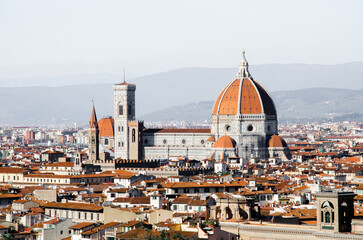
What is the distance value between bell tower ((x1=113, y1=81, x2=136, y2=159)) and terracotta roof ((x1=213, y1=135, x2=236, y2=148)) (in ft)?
43.7

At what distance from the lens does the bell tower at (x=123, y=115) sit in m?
131

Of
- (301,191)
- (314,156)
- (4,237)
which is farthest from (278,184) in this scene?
(314,156)

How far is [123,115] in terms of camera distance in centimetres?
13262

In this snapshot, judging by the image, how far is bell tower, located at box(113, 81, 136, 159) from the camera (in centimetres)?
13100

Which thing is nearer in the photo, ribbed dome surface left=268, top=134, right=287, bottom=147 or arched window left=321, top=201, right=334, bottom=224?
arched window left=321, top=201, right=334, bottom=224

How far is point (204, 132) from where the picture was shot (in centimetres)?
13075

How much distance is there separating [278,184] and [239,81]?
5578 cm

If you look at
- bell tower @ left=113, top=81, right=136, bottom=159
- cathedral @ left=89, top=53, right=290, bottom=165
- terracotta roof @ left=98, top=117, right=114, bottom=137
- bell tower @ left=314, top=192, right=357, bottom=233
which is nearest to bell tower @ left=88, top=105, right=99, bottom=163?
cathedral @ left=89, top=53, right=290, bottom=165

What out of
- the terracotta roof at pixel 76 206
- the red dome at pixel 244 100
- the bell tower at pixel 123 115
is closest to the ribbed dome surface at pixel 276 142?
the red dome at pixel 244 100

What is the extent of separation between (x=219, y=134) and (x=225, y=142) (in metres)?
6.81

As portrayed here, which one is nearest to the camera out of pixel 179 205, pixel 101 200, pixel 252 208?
pixel 252 208

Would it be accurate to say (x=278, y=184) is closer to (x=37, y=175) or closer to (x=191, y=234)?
(x=37, y=175)

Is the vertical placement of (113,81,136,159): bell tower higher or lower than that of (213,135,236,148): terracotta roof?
higher

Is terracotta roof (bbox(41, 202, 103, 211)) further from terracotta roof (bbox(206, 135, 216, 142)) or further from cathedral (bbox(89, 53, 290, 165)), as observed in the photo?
terracotta roof (bbox(206, 135, 216, 142))
